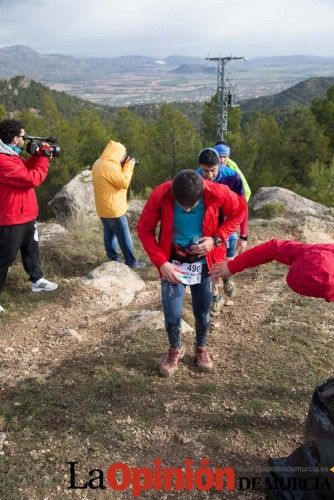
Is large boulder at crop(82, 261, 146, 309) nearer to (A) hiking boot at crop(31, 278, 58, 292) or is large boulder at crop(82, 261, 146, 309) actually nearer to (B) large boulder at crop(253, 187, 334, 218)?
(A) hiking boot at crop(31, 278, 58, 292)

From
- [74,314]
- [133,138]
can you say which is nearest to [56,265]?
[74,314]

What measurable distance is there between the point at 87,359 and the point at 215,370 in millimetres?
1114

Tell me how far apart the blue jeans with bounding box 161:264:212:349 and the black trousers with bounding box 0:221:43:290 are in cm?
188

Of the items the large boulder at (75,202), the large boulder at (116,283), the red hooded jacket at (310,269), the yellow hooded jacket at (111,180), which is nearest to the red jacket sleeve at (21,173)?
the yellow hooded jacket at (111,180)

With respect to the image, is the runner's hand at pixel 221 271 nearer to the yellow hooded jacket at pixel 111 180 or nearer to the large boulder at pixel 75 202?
the yellow hooded jacket at pixel 111 180

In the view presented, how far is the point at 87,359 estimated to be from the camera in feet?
12.3

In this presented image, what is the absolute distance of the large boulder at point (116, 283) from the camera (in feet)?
16.4

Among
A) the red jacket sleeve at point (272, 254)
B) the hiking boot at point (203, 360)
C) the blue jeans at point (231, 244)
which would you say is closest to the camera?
the red jacket sleeve at point (272, 254)

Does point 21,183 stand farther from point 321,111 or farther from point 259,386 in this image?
point 321,111

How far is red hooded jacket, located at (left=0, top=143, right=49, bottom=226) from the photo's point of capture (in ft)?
13.4

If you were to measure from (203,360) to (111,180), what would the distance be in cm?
263

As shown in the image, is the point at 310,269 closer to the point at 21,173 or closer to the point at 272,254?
the point at 272,254

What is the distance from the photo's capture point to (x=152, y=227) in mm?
3133

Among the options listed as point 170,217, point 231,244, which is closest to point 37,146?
point 170,217
